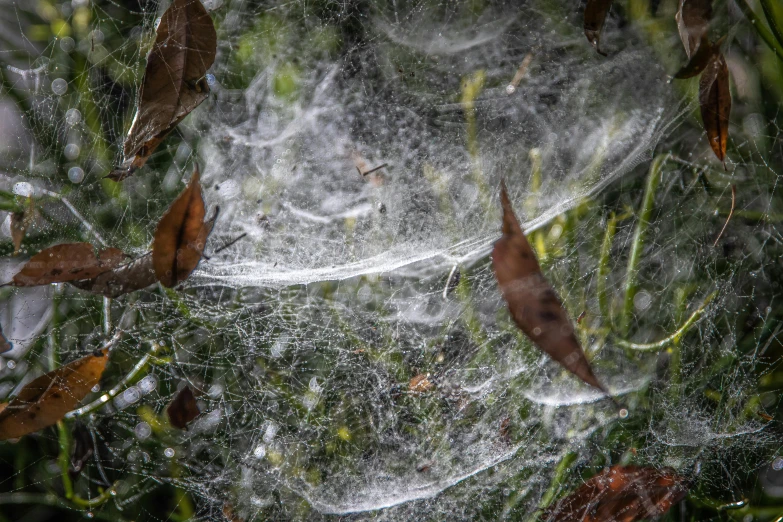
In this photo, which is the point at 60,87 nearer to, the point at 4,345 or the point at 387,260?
the point at 4,345

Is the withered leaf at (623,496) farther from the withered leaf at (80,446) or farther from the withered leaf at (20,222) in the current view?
the withered leaf at (20,222)

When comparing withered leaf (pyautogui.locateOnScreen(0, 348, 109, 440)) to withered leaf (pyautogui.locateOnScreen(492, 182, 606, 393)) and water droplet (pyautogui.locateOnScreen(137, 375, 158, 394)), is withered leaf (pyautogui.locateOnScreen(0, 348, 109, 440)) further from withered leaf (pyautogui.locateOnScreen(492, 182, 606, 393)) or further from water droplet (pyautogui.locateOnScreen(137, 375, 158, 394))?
withered leaf (pyautogui.locateOnScreen(492, 182, 606, 393))

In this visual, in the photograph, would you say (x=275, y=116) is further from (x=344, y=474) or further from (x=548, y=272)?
(x=344, y=474)

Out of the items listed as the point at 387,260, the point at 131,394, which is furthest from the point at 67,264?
the point at 387,260

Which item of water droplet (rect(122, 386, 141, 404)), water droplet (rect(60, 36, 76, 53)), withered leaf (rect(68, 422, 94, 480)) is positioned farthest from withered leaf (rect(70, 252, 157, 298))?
water droplet (rect(60, 36, 76, 53))

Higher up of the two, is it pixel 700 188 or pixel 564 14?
pixel 564 14

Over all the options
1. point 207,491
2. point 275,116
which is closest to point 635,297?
point 275,116

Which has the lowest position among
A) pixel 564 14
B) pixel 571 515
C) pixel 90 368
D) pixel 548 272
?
pixel 571 515
